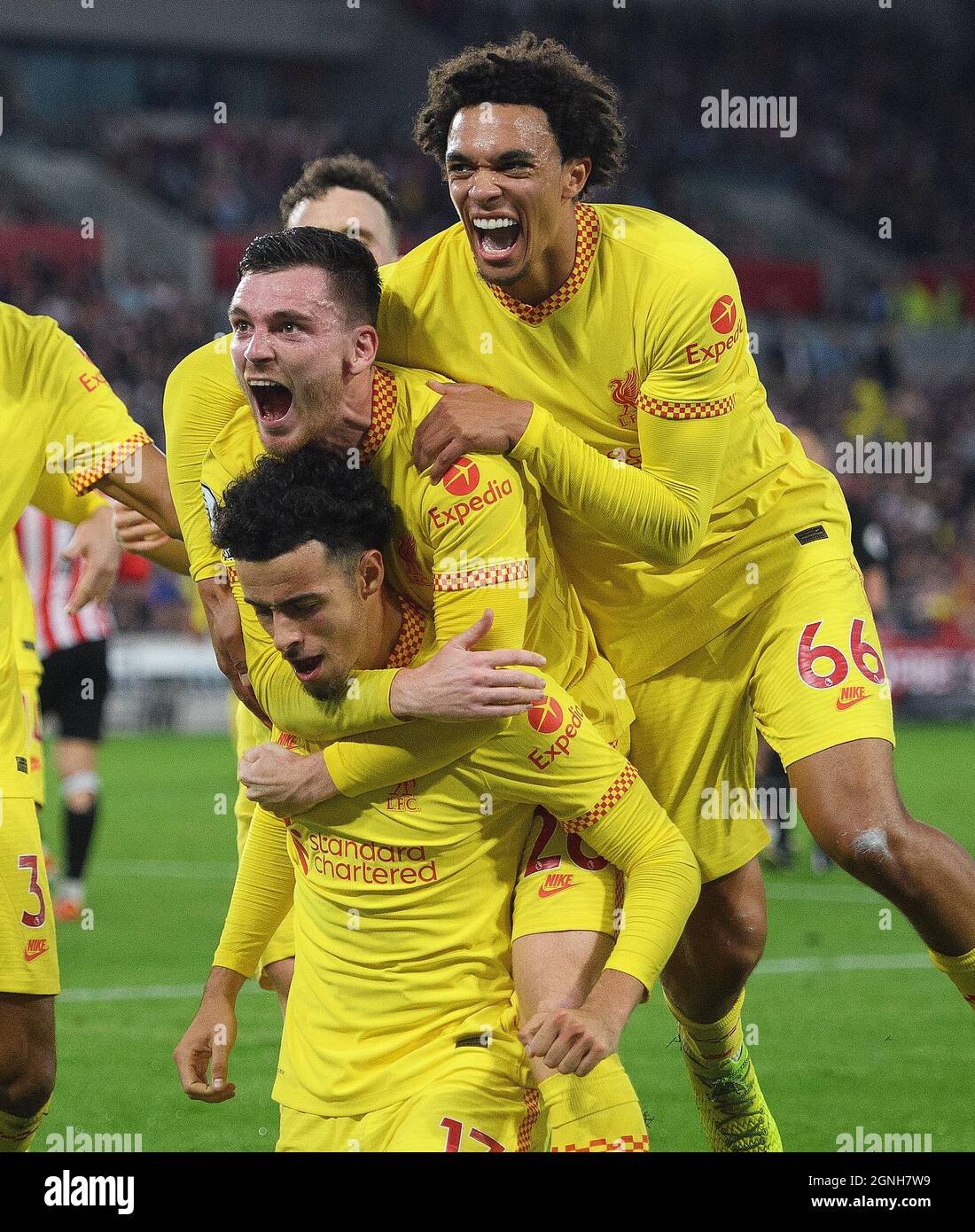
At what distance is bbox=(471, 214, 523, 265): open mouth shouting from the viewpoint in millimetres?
4094

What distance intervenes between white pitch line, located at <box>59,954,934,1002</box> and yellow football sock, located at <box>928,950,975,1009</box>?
11.3 ft

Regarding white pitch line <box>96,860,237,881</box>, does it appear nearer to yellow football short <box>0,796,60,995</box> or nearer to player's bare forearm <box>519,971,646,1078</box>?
yellow football short <box>0,796,60,995</box>

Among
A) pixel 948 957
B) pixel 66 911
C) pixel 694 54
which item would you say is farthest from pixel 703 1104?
pixel 694 54

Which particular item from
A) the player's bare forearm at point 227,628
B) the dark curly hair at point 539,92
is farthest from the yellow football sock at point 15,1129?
the dark curly hair at point 539,92

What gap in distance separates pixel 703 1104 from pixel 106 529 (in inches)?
92.0

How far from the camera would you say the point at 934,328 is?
1120 inches

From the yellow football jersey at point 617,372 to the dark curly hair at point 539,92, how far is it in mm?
177

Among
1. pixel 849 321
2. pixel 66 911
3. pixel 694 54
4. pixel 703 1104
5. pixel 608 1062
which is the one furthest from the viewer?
pixel 694 54

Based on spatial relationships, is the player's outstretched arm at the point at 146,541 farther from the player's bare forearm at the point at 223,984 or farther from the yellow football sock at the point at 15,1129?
the yellow football sock at the point at 15,1129

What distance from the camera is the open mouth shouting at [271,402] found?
12.5ft

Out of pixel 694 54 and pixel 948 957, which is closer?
pixel 948 957

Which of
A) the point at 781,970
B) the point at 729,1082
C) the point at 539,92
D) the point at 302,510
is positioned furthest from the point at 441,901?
the point at 781,970

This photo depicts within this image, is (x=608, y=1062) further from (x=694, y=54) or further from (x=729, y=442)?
(x=694, y=54)

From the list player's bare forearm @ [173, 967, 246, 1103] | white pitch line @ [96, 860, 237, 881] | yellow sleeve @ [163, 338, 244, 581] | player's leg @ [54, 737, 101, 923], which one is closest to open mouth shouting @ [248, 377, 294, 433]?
yellow sleeve @ [163, 338, 244, 581]
